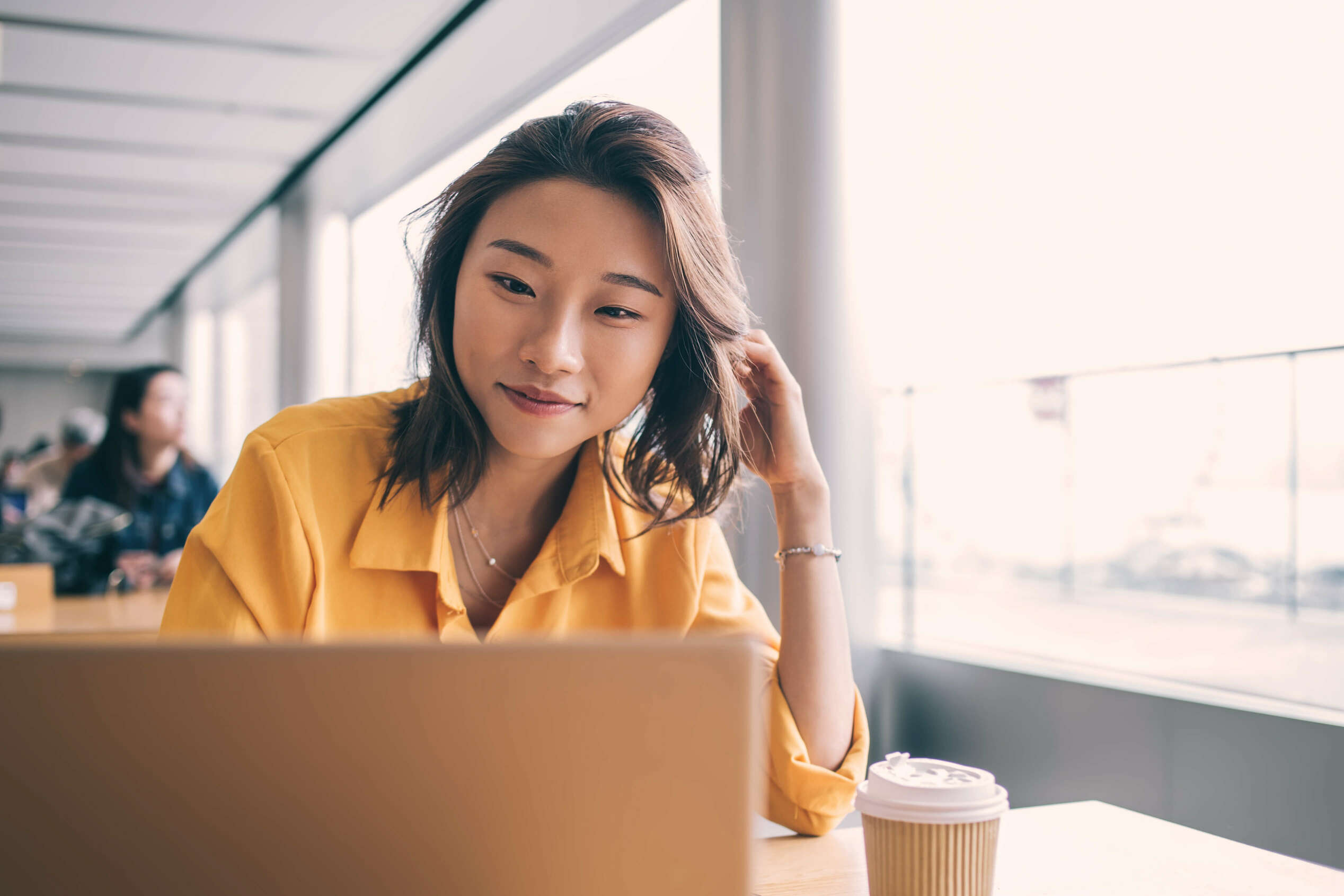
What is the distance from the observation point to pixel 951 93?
8.88 ft

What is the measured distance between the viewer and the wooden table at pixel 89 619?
2.38 meters

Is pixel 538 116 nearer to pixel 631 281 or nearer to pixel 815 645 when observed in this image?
pixel 631 281

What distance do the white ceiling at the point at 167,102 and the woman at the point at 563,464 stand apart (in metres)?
3.40

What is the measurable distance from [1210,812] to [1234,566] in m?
13.3

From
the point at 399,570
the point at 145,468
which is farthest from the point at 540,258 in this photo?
the point at 145,468

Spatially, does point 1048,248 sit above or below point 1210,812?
above

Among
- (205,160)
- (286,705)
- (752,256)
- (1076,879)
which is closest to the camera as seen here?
(286,705)

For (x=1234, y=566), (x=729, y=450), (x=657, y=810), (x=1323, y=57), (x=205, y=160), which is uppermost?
(x=205, y=160)

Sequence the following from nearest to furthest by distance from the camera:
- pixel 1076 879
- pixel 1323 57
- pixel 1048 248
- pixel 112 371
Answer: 1. pixel 1076 879
2. pixel 1323 57
3. pixel 1048 248
4. pixel 112 371

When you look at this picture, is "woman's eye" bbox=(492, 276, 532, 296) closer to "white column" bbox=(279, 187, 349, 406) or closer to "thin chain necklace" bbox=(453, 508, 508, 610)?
"thin chain necklace" bbox=(453, 508, 508, 610)

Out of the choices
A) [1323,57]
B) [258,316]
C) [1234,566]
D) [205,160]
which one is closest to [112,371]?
[258,316]

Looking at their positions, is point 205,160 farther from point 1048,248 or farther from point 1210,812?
point 1210,812

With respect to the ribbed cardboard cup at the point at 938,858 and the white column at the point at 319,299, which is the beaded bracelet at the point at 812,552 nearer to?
the ribbed cardboard cup at the point at 938,858

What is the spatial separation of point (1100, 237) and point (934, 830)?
2312 millimetres
